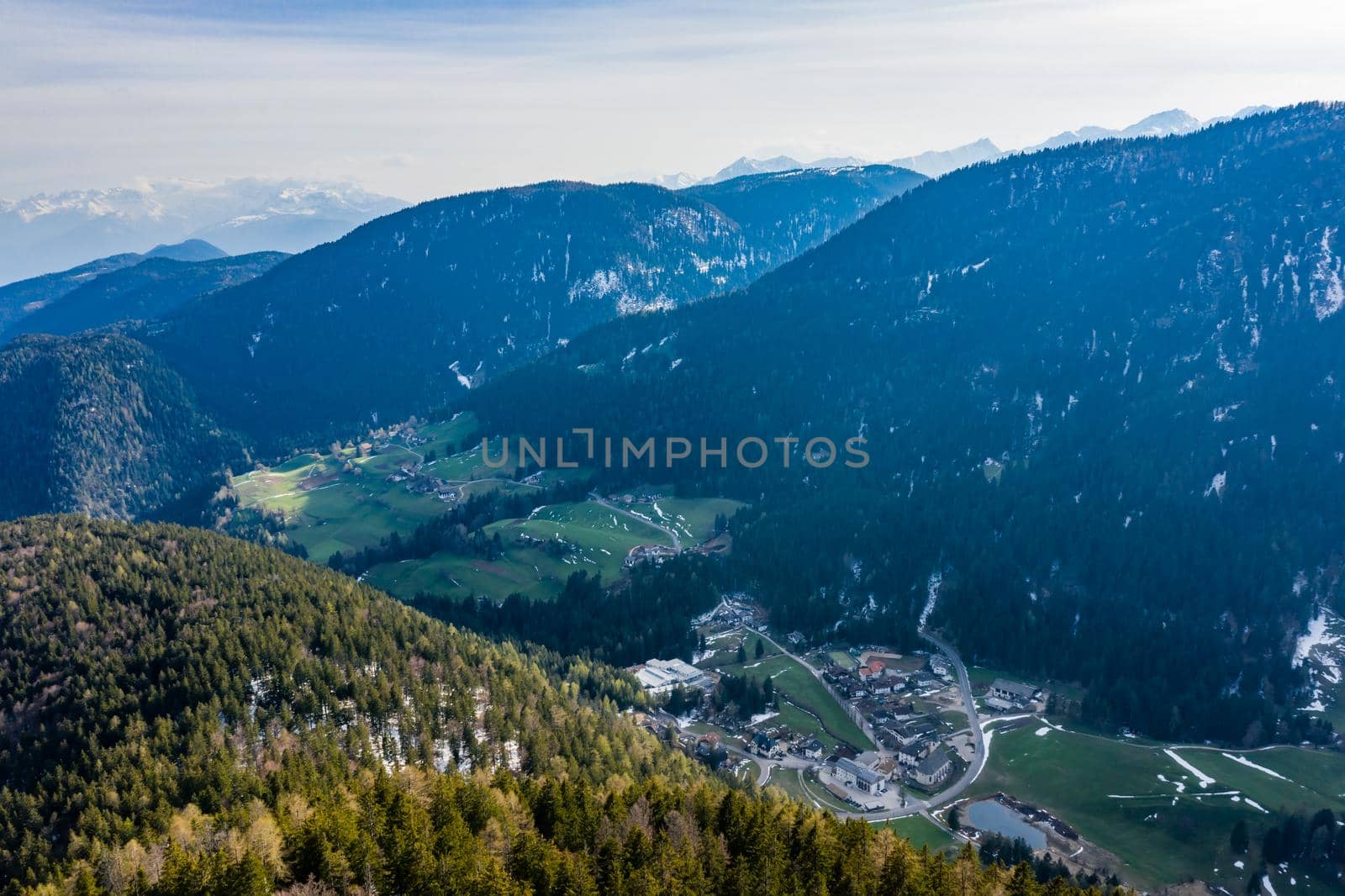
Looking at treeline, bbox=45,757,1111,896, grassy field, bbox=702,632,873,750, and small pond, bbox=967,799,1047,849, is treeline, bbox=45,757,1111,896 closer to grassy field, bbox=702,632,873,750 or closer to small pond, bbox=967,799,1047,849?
small pond, bbox=967,799,1047,849

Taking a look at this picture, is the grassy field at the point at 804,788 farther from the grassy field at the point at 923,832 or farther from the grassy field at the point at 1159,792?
the grassy field at the point at 1159,792

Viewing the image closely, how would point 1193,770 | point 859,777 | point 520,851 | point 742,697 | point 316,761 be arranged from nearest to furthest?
point 520,851 → point 316,761 → point 859,777 → point 1193,770 → point 742,697

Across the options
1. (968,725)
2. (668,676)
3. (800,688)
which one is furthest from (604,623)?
(968,725)

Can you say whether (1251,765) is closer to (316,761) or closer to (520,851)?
(520,851)

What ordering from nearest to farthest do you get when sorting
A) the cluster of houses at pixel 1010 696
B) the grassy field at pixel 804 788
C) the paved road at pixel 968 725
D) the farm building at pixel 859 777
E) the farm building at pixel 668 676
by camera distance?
the grassy field at pixel 804 788 < the farm building at pixel 859 777 < the paved road at pixel 968 725 < the cluster of houses at pixel 1010 696 < the farm building at pixel 668 676

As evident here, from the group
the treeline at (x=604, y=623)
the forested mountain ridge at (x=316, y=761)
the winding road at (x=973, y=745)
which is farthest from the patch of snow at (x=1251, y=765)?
the treeline at (x=604, y=623)

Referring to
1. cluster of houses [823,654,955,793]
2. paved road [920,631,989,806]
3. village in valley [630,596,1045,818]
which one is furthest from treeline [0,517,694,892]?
paved road [920,631,989,806]
